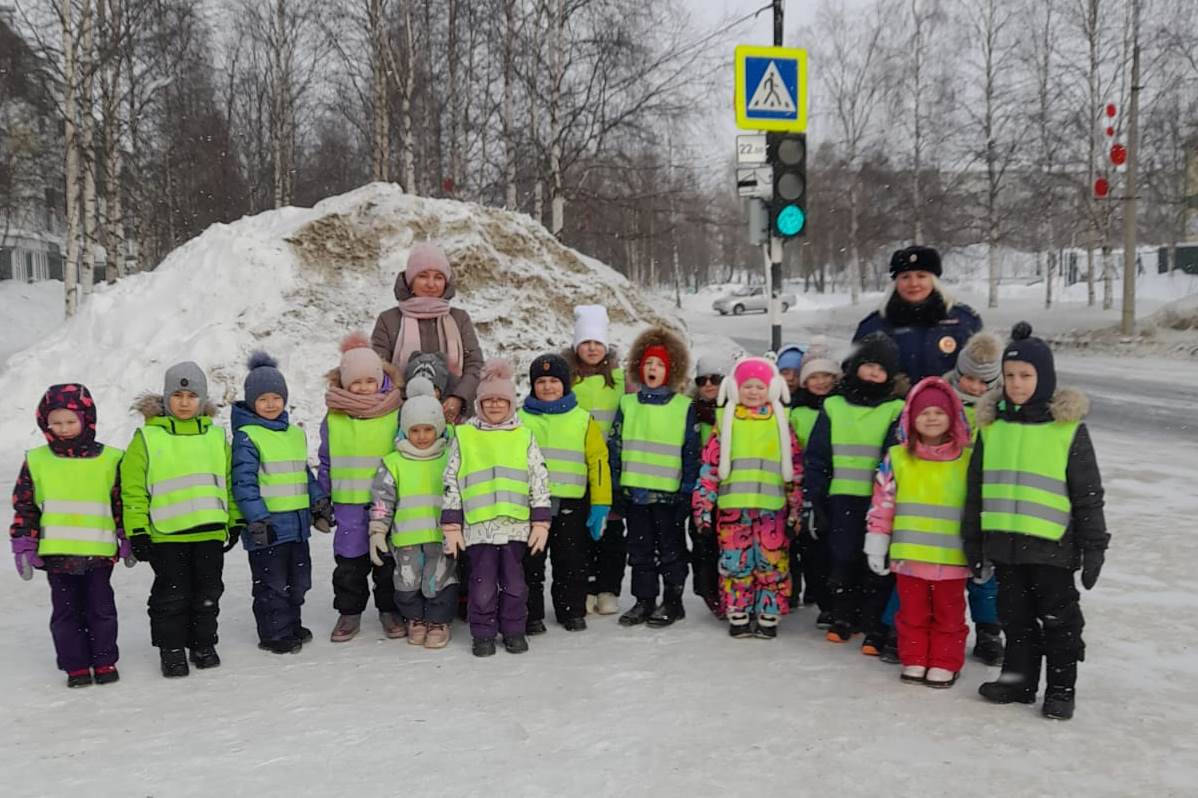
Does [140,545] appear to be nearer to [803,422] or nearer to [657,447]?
[657,447]

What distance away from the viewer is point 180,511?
4508 mm

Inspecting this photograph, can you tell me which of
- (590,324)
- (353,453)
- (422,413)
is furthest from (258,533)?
(590,324)

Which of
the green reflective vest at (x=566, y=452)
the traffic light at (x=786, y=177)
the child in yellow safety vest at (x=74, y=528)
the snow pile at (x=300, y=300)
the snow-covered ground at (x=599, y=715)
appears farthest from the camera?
the snow pile at (x=300, y=300)

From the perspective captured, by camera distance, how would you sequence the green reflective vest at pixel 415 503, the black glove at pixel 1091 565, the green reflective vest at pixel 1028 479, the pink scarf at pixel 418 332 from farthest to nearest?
the pink scarf at pixel 418 332
the green reflective vest at pixel 415 503
the green reflective vest at pixel 1028 479
the black glove at pixel 1091 565

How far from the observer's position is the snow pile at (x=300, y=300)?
1067 centimetres

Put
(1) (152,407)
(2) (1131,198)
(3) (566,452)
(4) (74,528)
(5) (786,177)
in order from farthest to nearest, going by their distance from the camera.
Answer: (2) (1131,198)
(5) (786,177)
(3) (566,452)
(1) (152,407)
(4) (74,528)

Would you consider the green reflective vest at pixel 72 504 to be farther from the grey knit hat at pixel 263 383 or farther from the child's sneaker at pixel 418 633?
the child's sneaker at pixel 418 633

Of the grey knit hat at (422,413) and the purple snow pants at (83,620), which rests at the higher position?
the grey knit hat at (422,413)

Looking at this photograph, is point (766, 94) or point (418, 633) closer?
point (418, 633)

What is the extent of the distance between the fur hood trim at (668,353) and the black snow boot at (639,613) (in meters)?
1.23

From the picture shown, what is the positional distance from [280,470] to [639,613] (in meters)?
2.11

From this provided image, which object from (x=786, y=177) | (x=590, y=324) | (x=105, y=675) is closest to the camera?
(x=105, y=675)

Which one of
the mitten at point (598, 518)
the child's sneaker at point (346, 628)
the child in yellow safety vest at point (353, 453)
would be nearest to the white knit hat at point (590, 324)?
the mitten at point (598, 518)

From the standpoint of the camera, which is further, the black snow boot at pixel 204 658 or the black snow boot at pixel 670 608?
the black snow boot at pixel 670 608
